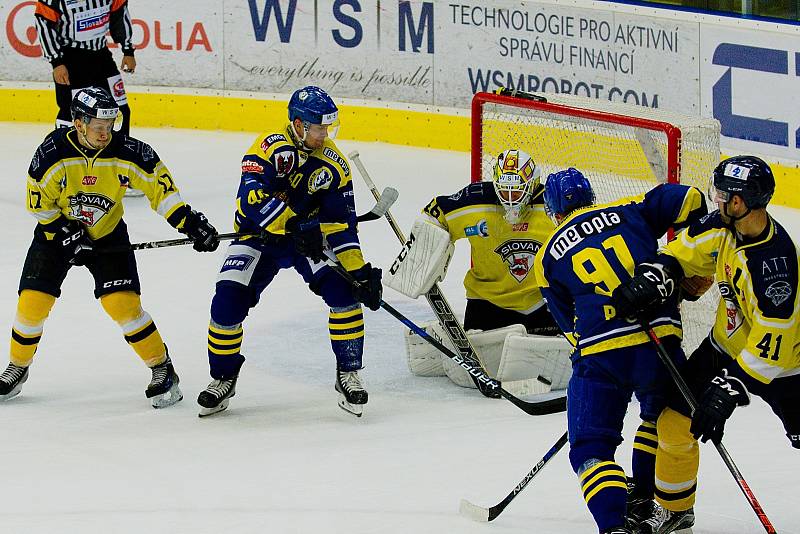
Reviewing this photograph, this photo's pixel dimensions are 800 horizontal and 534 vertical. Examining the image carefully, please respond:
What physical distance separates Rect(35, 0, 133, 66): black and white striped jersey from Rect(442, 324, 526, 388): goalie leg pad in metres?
3.11

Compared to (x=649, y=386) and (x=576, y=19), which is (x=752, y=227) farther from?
(x=576, y=19)

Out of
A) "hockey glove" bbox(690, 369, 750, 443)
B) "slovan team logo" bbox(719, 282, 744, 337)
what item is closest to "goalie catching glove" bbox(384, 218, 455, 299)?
"slovan team logo" bbox(719, 282, 744, 337)

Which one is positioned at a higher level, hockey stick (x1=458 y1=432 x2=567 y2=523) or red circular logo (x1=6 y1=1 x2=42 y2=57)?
hockey stick (x1=458 y1=432 x2=567 y2=523)

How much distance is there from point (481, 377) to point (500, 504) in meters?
0.78

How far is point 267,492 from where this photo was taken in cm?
403

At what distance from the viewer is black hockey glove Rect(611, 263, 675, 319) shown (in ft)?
10.8

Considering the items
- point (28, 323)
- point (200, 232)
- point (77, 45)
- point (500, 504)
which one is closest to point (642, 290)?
point (500, 504)

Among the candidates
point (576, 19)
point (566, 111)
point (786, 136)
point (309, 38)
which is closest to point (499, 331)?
point (566, 111)

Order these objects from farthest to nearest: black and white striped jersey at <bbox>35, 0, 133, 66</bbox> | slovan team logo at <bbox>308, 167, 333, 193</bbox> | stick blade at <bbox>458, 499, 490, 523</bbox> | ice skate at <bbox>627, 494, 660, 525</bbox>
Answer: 1. black and white striped jersey at <bbox>35, 0, 133, 66</bbox>
2. slovan team logo at <bbox>308, 167, 333, 193</bbox>
3. stick blade at <bbox>458, 499, 490, 523</bbox>
4. ice skate at <bbox>627, 494, 660, 525</bbox>

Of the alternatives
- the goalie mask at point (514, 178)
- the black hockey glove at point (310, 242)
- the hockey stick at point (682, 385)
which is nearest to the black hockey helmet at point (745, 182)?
the hockey stick at point (682, 385)

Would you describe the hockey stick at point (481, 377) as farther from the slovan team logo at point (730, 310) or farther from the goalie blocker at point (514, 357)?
the slovan team logo at point (730, 310)

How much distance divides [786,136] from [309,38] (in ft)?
9.87

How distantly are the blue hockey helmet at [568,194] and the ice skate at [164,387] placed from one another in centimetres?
174

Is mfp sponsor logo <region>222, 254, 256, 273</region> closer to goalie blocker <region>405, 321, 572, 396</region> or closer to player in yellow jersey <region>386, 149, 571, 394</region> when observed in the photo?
player in yellow jersey <region>386, 149, 571, 394</region>
